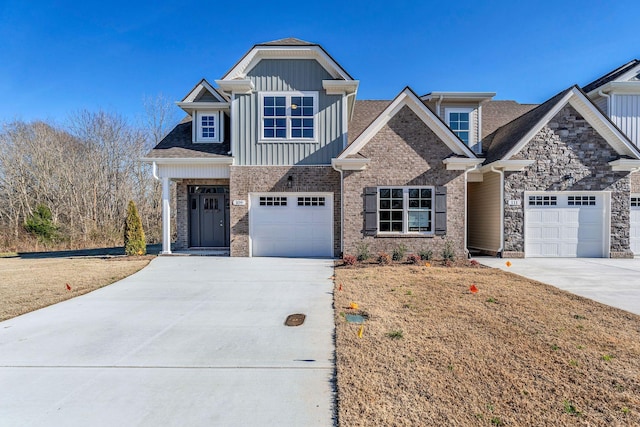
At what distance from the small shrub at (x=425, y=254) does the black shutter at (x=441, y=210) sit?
0.76m

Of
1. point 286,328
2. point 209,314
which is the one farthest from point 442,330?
point 209,314

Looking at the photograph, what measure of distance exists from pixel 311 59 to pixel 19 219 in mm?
20804

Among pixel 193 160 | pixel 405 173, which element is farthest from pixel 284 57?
pixel 405 173

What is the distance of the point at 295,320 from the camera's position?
509 centimetres

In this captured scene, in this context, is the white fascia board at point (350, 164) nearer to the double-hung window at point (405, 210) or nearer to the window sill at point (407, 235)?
the double-hung window at point (405, 210)

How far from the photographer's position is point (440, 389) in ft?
9.76

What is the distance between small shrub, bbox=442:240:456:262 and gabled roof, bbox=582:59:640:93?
31.1ft

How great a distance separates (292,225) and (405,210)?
→ 4.08 metres

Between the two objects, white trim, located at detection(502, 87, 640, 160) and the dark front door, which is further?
the dark front door

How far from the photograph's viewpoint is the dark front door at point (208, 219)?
13223 millimetres

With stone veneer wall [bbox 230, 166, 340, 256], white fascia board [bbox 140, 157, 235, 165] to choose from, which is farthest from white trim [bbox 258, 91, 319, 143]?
white fascia board [bbox 140, 157, 235, 165]

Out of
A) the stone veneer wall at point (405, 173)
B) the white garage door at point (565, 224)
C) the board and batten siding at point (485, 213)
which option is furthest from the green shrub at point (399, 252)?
the white garage door at point (565, 224)

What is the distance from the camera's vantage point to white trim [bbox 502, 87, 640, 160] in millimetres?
10961

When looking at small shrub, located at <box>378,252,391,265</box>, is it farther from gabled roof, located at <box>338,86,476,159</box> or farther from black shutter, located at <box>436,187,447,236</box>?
gabled roof, located at <box>338,86,476,159</box>
